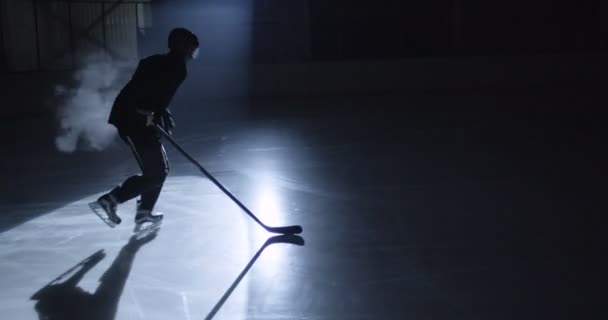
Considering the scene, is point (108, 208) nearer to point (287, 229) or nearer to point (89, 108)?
point (287, 229)

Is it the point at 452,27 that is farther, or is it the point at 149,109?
the point at 452,27

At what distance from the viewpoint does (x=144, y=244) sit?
5.43 meters

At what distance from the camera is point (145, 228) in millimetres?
5875

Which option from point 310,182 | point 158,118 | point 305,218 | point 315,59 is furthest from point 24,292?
point 315,59

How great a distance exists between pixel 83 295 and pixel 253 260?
1165 mm

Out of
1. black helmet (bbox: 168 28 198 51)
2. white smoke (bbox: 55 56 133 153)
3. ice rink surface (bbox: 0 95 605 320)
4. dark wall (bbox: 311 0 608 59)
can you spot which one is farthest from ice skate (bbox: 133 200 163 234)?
dark wall (bbox: 311 0 608 59)

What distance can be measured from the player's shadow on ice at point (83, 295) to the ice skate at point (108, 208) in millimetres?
606

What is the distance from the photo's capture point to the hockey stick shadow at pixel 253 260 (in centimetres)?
407

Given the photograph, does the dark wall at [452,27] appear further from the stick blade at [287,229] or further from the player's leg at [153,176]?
the stick blade at [287,229]

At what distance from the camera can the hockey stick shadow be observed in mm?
4069

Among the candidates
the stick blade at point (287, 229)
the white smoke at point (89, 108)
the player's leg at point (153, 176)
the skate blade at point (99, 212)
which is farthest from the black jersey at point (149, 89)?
the white smoke at point (89, 108)

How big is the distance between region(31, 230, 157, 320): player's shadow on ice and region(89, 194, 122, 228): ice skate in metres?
0.61

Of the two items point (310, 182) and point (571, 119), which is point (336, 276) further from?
point (571, 119)

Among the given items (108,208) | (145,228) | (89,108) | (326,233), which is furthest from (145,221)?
(89,108)
